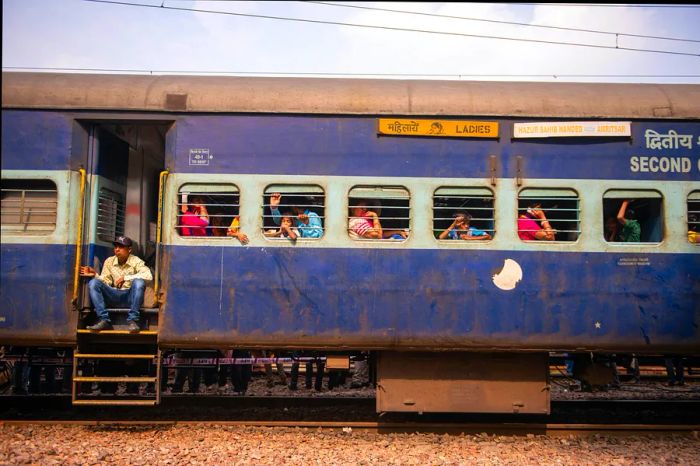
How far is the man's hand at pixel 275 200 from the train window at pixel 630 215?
3679mm

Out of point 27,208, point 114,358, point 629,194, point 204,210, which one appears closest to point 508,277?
point 629,194

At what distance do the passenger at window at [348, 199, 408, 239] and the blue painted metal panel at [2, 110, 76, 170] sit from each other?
10.8ft

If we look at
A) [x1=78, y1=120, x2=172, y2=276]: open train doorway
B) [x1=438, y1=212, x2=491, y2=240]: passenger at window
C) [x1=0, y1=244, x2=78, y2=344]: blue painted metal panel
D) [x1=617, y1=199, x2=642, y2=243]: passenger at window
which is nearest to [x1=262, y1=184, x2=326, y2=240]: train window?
[x1=438, y1=212, x2=491, y2=240]: passenger at window

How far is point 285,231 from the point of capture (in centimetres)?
646

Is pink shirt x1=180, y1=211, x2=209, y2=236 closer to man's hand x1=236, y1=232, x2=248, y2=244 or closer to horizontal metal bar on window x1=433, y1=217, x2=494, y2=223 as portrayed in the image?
man's hand x1=236, y1=232, x2=248, y2=244

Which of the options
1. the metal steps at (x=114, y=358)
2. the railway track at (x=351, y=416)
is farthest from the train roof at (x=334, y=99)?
the railway track at (x=351, y=416)

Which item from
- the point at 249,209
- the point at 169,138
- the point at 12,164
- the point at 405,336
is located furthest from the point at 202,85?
the point at 405,336

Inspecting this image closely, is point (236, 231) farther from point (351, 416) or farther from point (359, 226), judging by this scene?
point (351, 416)

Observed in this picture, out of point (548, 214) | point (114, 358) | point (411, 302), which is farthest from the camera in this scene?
point (114, 358)

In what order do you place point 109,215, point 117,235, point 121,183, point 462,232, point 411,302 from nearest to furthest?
1. point 411,302
2. point 462,232
3. point 109,215
4. point 117,235
5. point 121,183

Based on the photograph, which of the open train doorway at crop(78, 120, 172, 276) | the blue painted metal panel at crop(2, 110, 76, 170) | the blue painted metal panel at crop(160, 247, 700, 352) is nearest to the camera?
the blue painted metal panel at crop(160, 247, 700, 352)

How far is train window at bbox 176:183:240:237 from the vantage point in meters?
6.52

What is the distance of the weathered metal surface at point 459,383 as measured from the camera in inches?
259

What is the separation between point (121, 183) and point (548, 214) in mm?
5317
